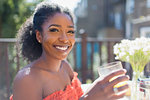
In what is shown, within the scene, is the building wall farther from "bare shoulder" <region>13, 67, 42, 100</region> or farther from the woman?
"bare shoulder" <region>13, 67, 42, 100</region>

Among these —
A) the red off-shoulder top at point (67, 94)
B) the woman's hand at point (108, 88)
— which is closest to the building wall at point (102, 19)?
the red off-shoulder top at point (67, 94)

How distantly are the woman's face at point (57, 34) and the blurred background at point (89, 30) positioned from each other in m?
0.20

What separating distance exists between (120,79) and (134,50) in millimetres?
543

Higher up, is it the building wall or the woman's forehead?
the building wall

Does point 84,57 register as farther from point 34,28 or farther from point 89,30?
point 89,30

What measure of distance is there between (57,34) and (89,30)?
45.3ft

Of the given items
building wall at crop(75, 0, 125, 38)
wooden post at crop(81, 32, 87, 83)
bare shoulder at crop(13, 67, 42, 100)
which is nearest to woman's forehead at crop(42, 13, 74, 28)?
bare shoulder at crop(13, 67, 42, 100)

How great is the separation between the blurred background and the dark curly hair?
123 millimetres

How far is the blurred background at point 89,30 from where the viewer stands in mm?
2871

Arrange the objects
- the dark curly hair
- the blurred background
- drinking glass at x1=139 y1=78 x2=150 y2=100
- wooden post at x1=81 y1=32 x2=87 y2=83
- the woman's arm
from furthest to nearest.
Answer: wooden post at x1=81 y1=32 x2=87 y2=83
the blurred background
the dark curly hair
drinking glass at x1=139 y1=78 x2=150 y2=100
the woman's arm

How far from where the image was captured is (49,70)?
119 cm

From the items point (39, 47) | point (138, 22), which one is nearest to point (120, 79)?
point (39, 47)

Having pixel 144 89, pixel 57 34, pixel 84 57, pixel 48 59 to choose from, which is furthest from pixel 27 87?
pixel 84 57

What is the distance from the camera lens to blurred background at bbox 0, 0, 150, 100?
287 centimetres
